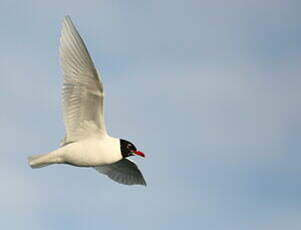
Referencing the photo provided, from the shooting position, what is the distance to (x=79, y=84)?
19.4m

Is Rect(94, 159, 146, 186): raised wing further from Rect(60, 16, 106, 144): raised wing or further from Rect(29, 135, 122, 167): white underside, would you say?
Rect(60, 16, 106, 144): raised wing

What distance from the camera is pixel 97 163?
789 inches

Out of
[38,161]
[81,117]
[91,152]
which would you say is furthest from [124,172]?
[38,161]

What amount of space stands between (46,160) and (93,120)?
1.66m

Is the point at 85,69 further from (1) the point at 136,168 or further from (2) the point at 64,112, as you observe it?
(1) the point at 136,168

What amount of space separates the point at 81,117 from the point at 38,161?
5.48ft

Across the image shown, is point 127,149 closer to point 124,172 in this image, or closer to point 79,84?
point 79,84

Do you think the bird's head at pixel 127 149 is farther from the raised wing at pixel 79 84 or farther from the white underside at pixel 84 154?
the raised wing at pixel 79 84

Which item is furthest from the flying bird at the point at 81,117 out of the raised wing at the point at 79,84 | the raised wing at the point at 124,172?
the raised wing at the point at 124,172

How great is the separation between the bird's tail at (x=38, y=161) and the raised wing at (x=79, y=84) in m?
1.21

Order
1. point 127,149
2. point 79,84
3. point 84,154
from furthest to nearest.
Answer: point 127,149
point 84,154
point 79,84

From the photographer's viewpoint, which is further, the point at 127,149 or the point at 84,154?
the point at 127,149

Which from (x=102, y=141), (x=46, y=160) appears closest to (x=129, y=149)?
(x=102, y=141)

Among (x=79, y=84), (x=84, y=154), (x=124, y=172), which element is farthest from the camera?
(x=124, y=172)
